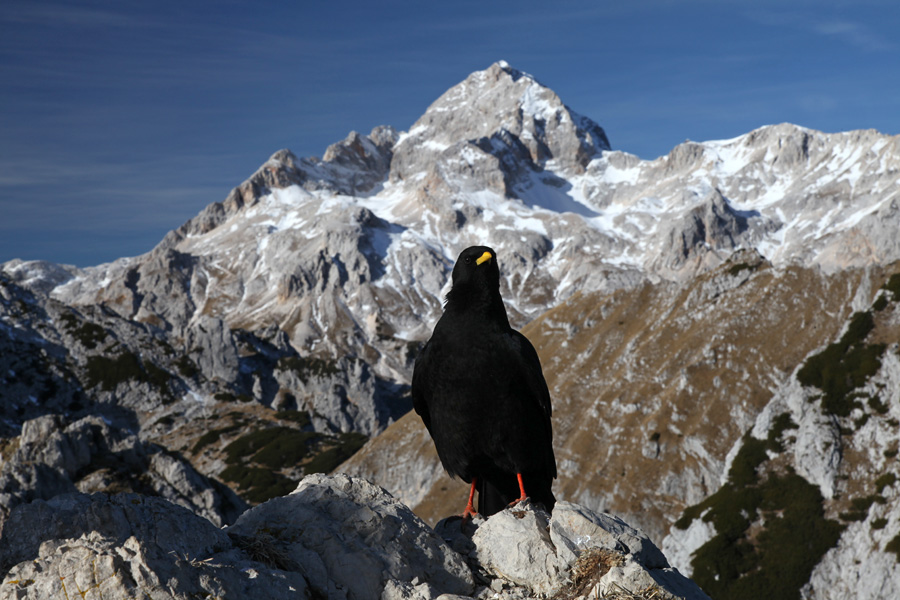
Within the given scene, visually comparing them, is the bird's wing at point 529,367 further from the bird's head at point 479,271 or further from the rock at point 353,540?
the rock at point 353,540

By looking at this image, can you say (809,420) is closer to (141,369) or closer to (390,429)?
(390,429)

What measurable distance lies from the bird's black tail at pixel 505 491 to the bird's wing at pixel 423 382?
5.13 feet

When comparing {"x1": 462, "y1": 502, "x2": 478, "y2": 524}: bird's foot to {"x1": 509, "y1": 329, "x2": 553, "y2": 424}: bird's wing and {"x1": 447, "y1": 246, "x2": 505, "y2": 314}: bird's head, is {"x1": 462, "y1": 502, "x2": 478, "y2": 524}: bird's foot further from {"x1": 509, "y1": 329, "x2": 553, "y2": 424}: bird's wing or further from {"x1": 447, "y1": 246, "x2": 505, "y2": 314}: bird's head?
{"x1": 447, "y1": 246, "x2": 505, "y2": 314}: bird's head

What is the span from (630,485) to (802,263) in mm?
47454

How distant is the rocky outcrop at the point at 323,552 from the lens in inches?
262

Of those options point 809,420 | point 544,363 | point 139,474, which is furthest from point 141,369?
point 809,420

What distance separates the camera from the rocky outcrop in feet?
21.8

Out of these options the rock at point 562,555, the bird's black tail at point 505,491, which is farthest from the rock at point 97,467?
the rock at point 562,555

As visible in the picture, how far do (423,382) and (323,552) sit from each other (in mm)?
3394

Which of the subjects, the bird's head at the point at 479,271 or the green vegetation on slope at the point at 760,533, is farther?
the green vegetation on slope at the point at 760,533

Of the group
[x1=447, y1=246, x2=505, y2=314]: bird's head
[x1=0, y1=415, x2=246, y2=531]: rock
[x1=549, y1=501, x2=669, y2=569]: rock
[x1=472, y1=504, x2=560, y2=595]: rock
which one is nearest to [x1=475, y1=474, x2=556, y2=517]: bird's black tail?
[x1=472, y1=504, x2=560, y2=595]: rock

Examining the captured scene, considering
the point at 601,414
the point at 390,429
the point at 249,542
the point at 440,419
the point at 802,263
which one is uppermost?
the point at 802,263

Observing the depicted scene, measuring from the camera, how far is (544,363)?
112 m

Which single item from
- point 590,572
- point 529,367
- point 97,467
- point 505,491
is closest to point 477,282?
point 529,367
